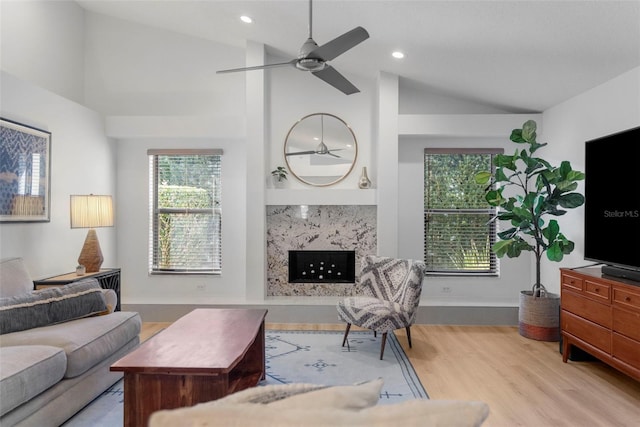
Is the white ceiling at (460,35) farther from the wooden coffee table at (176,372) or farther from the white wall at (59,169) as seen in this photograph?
the wooden coffee table at (176,372)

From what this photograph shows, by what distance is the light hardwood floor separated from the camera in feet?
7.97

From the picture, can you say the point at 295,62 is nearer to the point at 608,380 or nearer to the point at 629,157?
the point at 629,157

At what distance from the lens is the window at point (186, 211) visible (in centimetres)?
505

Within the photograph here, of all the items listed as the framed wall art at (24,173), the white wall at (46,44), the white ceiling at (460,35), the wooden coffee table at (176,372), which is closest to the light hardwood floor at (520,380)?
the wooden coffee table at (176,372)

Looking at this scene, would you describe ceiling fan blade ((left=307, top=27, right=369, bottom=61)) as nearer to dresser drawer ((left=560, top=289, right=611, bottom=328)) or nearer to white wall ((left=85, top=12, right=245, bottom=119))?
dresser drawer ((left=560, top=289, right=611, bottom=328))

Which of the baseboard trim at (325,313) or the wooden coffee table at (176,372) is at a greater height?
the wooden coffee table at (176,372)

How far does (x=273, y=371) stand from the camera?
3086mm

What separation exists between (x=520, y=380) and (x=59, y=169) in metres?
4.61

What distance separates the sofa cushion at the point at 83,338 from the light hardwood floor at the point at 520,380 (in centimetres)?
121

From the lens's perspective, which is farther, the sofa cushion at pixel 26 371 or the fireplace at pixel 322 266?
the fireplace at pixel 322 266

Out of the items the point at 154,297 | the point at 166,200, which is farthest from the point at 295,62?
the point at 154,297

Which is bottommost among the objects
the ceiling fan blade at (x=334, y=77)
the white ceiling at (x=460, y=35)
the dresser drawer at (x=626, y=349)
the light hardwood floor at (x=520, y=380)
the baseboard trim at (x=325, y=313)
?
the light hardwood floor at (x=520, y=380)

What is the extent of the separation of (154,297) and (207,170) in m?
1.71

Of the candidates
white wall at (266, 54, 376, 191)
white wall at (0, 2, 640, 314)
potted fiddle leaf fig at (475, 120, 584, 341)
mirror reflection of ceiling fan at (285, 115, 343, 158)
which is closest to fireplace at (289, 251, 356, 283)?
white wall at (0, 2, 640, 314)
